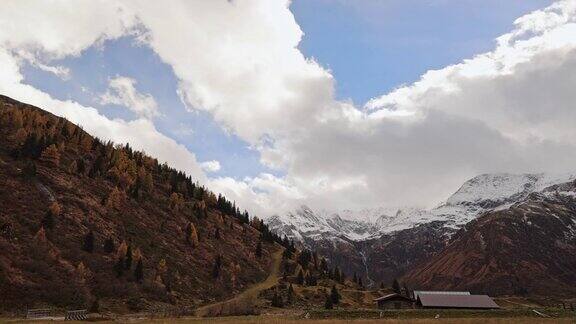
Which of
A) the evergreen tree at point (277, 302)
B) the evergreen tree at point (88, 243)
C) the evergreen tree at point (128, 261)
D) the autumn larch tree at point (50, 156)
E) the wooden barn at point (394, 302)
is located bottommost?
the evergreen tree at point (277, 302)

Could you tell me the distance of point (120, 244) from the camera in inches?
4601

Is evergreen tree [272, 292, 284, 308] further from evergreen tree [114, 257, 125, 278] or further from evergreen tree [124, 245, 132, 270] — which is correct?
evergreen tree [114, 257, 125, 278]

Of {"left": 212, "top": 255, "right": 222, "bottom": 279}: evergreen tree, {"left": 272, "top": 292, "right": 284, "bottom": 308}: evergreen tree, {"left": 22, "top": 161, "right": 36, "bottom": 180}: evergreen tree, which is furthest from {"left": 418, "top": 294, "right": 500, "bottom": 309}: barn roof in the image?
{"left": 22, "top": 161, "right": 36, "bottom": 180}: evergreen tree

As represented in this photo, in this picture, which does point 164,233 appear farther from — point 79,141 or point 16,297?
point 16,297

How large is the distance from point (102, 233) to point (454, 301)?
7756 centimetres

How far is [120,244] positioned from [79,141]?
65852 mm

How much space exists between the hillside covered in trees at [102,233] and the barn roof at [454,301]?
46436 millimetres

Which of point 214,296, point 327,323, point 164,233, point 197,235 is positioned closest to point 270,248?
point 197,235

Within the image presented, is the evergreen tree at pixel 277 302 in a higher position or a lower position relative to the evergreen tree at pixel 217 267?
lower

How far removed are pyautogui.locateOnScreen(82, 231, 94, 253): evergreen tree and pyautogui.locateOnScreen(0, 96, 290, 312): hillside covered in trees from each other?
22cm

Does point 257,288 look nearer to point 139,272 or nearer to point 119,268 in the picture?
point 139,272

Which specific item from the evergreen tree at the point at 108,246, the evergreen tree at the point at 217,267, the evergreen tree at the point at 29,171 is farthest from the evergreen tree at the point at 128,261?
the evergreen tree at the point at 29,171

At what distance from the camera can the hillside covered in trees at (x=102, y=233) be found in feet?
290

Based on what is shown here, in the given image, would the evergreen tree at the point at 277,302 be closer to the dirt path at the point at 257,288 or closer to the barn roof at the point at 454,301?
the dirt path at the point at 257,288
